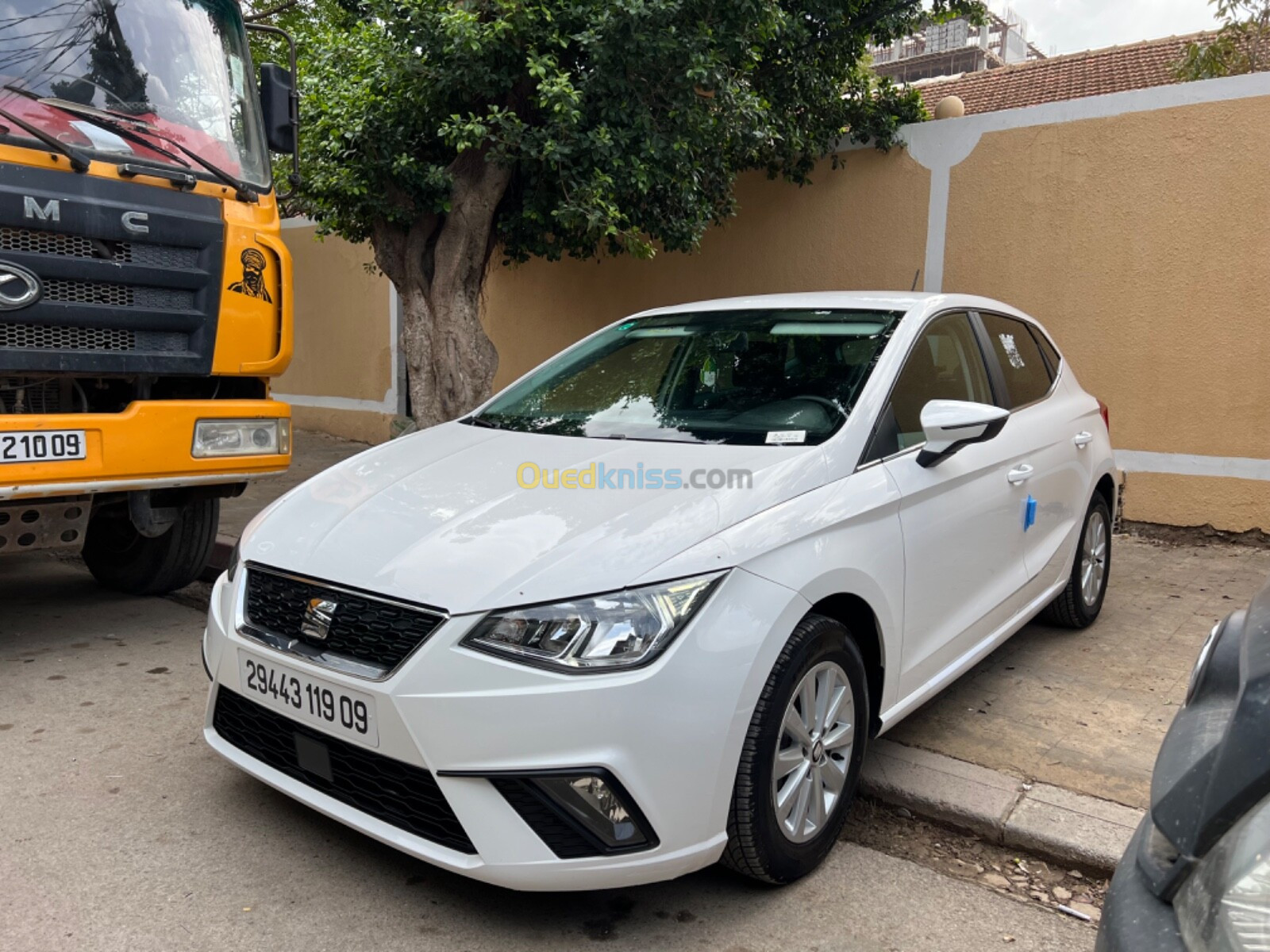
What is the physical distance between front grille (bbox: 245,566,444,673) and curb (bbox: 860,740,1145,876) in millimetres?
1647

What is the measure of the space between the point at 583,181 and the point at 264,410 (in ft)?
8.43

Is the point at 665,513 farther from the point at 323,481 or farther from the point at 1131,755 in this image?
the point at 1131,755

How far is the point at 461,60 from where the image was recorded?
566 cm

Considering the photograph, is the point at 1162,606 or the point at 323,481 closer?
the point at 323,481

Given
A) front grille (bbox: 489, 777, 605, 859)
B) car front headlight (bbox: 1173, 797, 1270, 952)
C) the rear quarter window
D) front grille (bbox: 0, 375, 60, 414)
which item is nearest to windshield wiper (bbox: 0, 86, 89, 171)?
front grille (bbox: 0, 375, 60, 414)

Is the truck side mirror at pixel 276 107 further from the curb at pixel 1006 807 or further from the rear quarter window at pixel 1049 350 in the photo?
the curb at pixel 1006 807

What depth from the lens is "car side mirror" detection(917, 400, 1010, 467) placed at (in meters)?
2.83

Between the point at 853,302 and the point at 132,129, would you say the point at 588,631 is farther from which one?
the point at 132,129

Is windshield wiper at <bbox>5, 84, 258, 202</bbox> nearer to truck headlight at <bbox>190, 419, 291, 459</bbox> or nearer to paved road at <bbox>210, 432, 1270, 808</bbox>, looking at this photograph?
truck headlight at <bbox>190, 419, 291, 459</bbox>

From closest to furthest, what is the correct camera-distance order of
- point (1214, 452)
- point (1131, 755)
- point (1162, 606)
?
point (1131, 755) < point (1162, 606) < point (1214, 452)

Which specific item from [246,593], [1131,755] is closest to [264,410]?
[246,593]

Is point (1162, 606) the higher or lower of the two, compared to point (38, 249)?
lower

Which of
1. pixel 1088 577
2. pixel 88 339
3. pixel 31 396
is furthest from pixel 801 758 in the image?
pixel 31 396

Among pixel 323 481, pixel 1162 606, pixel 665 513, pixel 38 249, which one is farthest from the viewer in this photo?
pixel 1162 606
